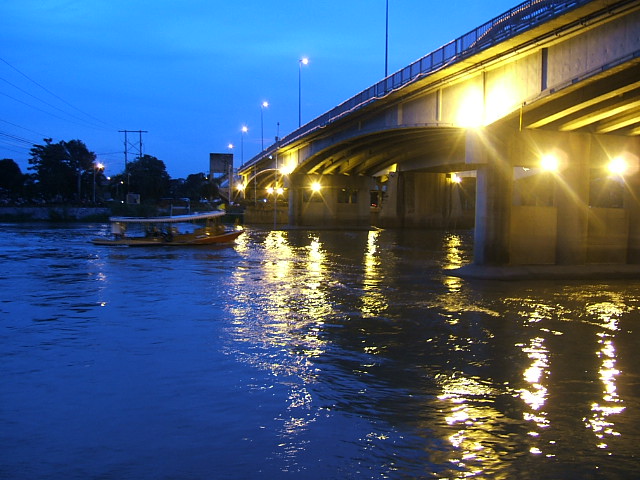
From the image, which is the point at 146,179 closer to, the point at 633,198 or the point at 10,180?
the point at 10,180

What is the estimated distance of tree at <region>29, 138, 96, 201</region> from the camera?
345 feet

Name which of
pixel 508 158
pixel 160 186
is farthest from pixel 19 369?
pixel 160 186

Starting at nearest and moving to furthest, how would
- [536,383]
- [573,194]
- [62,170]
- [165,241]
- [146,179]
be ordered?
[536,383] < [573,194] < [165,241] < [62,170] < [146,179]

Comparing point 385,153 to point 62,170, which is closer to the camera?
point 385,153

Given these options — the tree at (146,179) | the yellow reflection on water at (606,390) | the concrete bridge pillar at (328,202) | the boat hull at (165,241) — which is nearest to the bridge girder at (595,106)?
the yellow reflection on water at (606,390)

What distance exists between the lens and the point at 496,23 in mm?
22406

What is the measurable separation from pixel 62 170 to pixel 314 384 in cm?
10895

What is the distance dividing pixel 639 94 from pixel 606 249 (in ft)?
24.1

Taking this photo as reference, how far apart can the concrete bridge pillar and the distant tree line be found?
43747 millimetres

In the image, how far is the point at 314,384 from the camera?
8.64 metres

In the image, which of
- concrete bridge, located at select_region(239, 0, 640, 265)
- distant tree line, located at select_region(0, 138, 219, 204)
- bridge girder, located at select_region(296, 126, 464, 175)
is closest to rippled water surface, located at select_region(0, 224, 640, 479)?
concrete bridge, located at select_region(239, 0, 640, 265)

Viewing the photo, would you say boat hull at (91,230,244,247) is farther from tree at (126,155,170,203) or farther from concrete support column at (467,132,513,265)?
tree at (126,155,170,203)

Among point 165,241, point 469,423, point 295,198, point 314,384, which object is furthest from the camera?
point 295,198

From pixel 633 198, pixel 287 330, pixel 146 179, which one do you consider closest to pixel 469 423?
pixel 287 330
